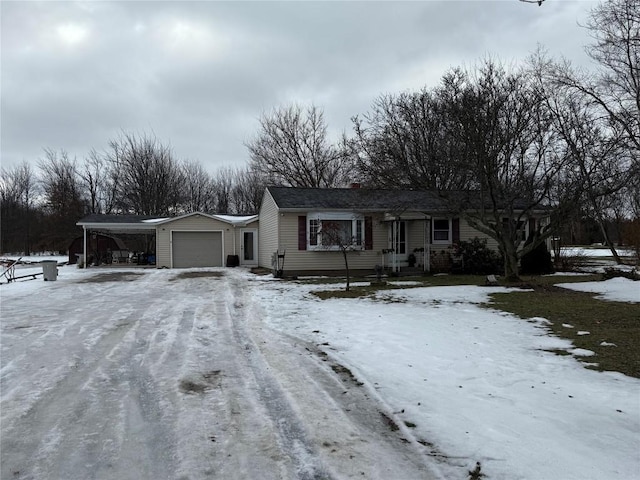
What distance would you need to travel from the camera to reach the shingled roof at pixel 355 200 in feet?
63.1

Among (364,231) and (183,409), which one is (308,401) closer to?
(183,409)

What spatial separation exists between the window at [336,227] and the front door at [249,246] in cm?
717

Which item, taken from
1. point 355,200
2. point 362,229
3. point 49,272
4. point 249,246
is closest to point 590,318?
point 362,229

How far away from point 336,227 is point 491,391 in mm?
14205

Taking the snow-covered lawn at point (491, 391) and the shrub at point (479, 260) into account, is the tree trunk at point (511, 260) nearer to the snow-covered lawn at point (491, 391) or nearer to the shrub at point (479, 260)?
the shrub at point (479, 260)

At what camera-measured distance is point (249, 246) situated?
25953 mm

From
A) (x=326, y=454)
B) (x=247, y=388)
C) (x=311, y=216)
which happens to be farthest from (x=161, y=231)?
(x=326, y=454)

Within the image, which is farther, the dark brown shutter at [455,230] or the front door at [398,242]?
the dark brown shutter at [455,230]

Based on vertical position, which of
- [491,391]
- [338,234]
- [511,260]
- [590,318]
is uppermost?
[338,234]

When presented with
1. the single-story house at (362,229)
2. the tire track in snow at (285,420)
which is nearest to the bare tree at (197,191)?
the single-story house at (362,229)

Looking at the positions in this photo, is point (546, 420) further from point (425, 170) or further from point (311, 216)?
point (311, 216)

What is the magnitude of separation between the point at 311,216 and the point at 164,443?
52.3 ft

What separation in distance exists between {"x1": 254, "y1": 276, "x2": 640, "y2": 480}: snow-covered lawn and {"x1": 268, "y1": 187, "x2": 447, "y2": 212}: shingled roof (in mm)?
10473

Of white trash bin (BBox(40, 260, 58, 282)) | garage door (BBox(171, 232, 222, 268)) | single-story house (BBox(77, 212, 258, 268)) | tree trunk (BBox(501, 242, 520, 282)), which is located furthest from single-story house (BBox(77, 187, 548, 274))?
white trash bin (BBox(40, 260, 58, 282))
